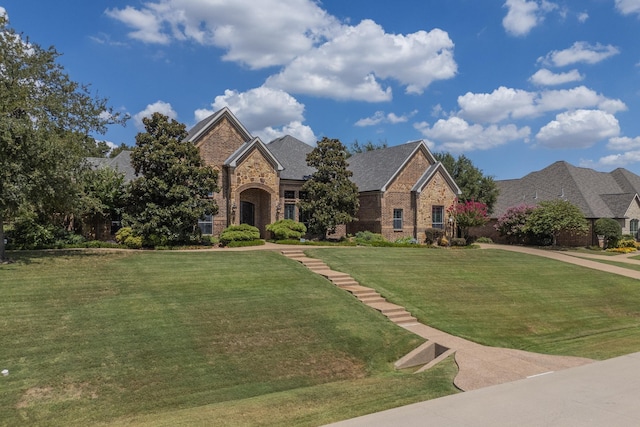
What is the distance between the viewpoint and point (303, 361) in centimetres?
1098

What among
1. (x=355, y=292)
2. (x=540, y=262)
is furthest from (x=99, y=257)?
(x=540, y=262)

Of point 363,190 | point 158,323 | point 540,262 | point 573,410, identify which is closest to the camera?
point 573,410

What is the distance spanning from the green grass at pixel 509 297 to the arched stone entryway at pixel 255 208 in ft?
23.4

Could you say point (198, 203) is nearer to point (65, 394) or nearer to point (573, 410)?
point (65, 394)

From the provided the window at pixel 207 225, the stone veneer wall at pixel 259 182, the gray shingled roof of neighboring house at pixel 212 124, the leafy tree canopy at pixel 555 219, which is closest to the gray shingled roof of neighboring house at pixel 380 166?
the stone veneer wall at pixel 259 182

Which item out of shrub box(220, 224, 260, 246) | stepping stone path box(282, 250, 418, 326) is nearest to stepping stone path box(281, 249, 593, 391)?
stepping stone path box(282, 250, 418, 326)

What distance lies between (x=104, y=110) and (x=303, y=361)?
15987 mm

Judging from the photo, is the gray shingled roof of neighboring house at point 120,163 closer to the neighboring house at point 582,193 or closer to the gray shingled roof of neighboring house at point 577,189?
the neighboring house at point 582,193

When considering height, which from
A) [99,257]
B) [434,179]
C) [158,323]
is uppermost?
[434,179]

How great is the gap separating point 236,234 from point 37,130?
1077 cm

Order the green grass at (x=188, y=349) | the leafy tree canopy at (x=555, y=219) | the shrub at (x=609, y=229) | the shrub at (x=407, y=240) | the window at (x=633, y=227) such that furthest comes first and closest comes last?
the window at (x=633, y=227) → the shrub at (x=609, y=229) → the leafy tree canopy at (x=555, y=219) → the shrub at (x=407, y=240) → the green grass at (x=188, y=349)

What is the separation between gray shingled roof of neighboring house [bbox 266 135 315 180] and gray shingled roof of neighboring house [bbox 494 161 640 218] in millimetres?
20557

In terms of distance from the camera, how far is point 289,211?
3038 cm

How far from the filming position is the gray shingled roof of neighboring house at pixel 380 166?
1289 inches
